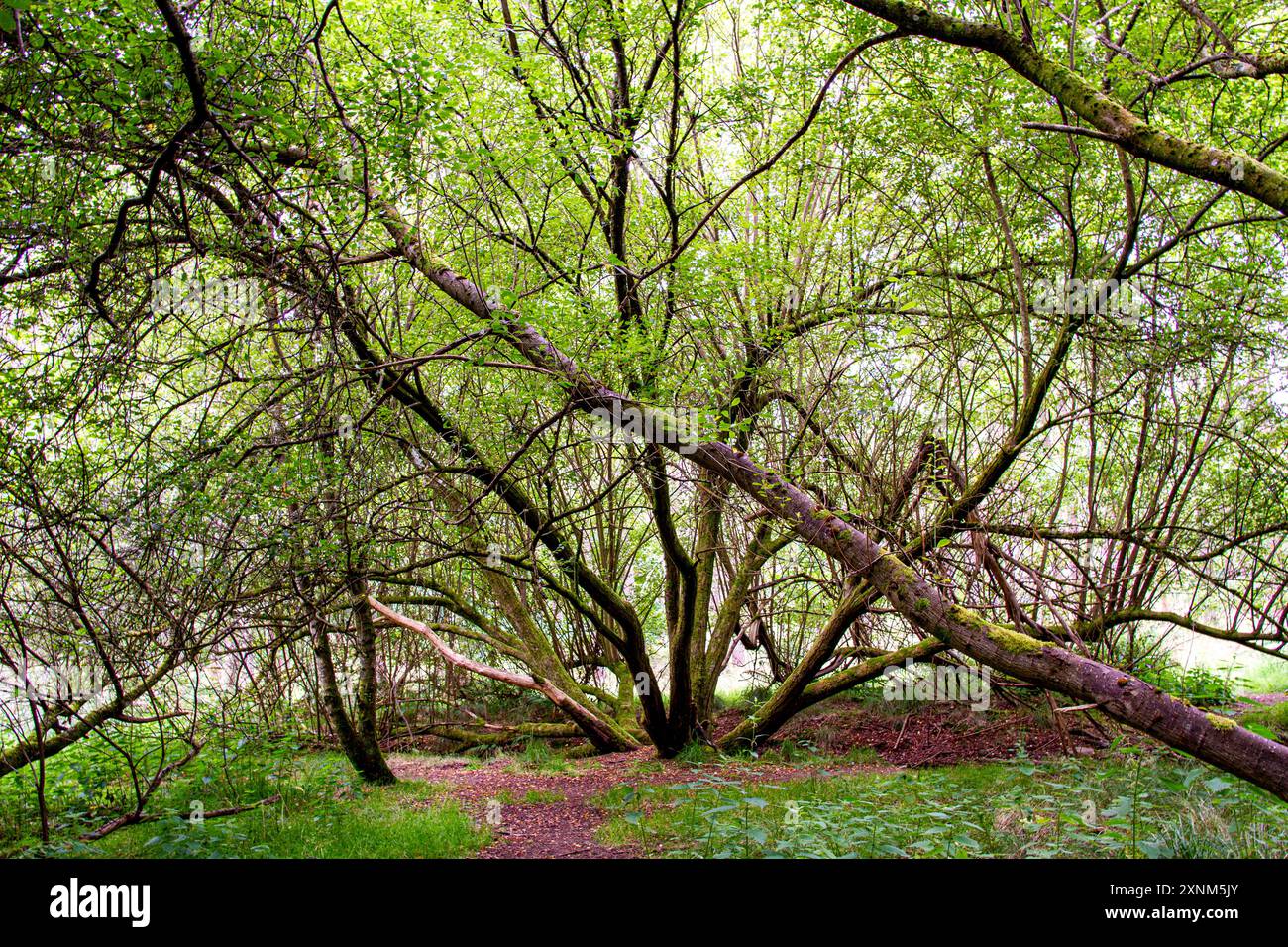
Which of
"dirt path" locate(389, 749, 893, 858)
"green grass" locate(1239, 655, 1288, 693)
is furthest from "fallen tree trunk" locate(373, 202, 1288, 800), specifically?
"green grass" locate(1239, 655, 1288, 693)

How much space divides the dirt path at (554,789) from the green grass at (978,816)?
0.26 meters

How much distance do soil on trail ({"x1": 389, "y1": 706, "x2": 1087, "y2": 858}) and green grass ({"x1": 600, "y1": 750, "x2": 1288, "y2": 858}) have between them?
36 cm

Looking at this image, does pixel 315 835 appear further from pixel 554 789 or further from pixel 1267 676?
pixel 1267 676

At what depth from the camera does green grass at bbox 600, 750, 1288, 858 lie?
4.09m

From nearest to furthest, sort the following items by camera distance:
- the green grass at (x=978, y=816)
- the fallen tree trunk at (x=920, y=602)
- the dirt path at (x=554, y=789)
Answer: the fallen tree trunk at (x=920, y=602)
the green grass at (x=978, y=816)
the dirt path at (x=554, y=789)

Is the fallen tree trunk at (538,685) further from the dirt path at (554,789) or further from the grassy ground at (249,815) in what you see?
the grassy ground at (249,815)

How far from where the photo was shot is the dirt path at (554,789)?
5.19 meters

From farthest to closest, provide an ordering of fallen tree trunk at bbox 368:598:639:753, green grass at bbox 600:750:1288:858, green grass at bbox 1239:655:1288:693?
green grass at bbox 1239:655:1288:693, fallen tree trunk at bbox 368:598:639:753, green grass at bbox 600:750:1288:858

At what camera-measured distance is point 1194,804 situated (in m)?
4.77

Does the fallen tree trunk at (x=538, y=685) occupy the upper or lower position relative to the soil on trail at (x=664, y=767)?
upper

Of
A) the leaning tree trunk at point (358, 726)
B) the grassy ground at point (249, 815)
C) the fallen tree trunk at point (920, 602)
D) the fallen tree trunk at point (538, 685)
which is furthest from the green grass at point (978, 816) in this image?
the leaning tree trunk at point (358, 726)

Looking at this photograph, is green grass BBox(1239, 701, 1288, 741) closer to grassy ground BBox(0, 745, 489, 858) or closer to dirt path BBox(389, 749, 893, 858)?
dirt path BBox(389, 749, 893, 858)

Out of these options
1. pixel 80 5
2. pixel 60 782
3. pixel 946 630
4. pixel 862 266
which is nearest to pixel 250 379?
pixel 80 5
